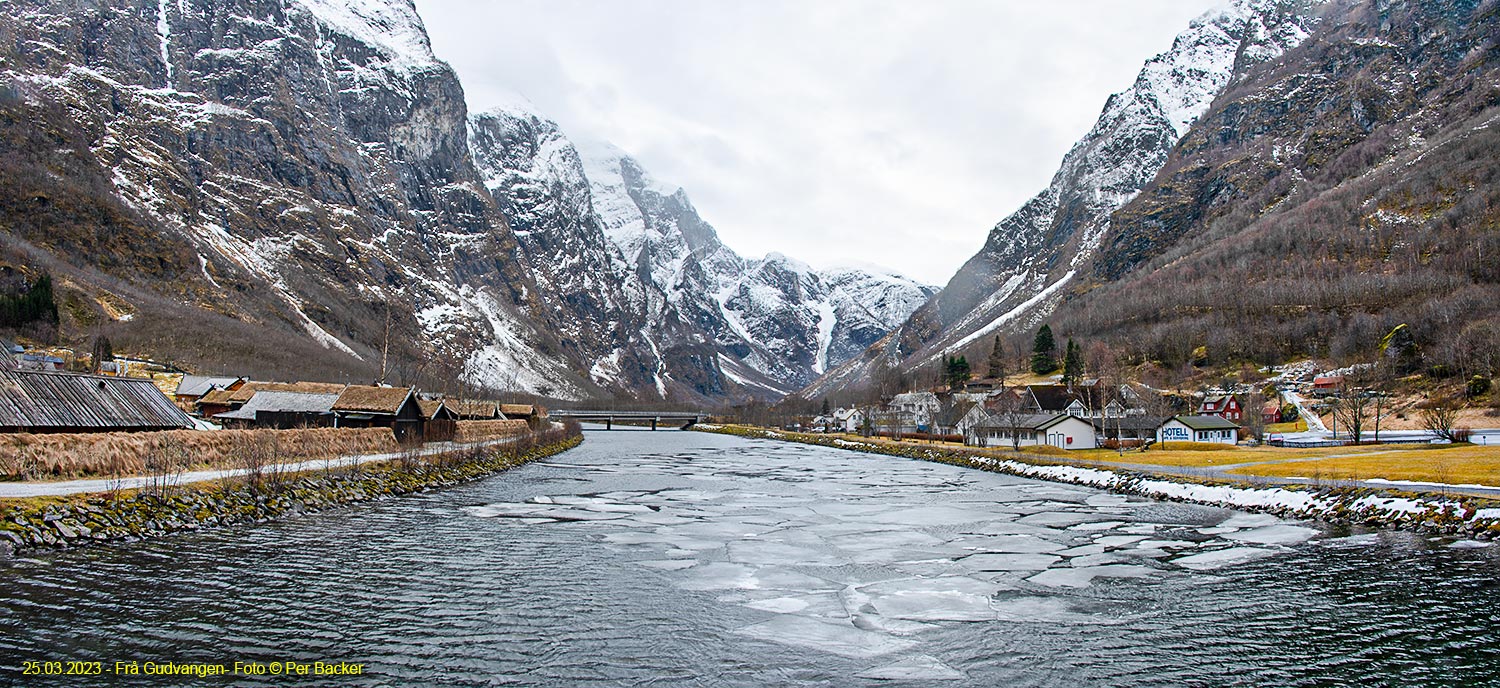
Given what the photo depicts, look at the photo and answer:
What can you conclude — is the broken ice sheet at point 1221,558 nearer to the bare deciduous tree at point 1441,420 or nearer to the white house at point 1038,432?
the bare deciduous tree at point 1441,420

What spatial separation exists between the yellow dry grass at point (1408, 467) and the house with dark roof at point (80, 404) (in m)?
58.4

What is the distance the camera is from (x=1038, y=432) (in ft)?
323

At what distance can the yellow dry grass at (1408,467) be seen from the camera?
39.9m

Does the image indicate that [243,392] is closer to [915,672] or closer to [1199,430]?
[915,672]

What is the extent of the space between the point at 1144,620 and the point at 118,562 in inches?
994

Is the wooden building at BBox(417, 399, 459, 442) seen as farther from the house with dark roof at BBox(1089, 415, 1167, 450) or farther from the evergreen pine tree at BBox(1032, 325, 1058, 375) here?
the evergreen pine tree at BBox(1032, 325, 1058, 375)

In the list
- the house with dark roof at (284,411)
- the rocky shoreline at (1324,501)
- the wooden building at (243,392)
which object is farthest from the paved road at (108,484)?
the rocky shoreline at (1324,501)

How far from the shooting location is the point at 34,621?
1548cm

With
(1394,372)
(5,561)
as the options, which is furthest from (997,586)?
(1394,372)

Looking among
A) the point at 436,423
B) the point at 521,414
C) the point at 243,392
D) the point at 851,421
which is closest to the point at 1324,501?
the point at 436,423

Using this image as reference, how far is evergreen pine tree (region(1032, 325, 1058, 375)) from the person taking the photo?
179875 millimetres

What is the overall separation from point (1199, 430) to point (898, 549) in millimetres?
85235

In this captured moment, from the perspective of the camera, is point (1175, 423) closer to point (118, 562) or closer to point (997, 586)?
point (997, 586)

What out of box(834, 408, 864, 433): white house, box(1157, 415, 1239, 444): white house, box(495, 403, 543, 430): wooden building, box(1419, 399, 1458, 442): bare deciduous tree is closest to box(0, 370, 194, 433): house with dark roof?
box(495, 403, 543, 430): wooden building
